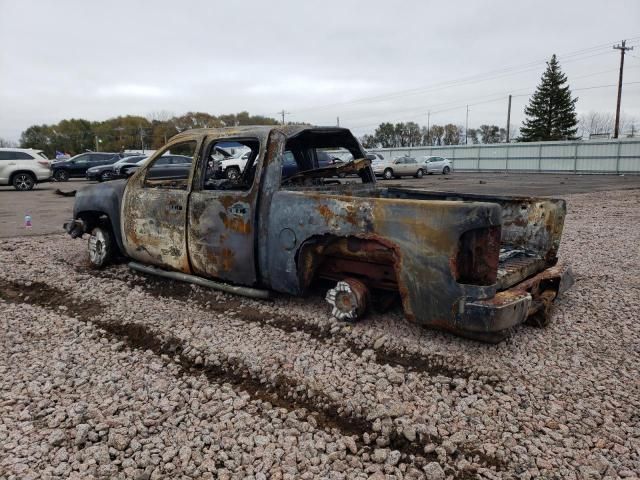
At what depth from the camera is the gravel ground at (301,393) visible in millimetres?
2443

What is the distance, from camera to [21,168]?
20047 millimetres

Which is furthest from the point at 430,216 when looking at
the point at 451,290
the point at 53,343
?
the point at 53,343

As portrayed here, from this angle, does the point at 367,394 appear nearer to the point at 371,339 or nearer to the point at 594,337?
the point at 371,339

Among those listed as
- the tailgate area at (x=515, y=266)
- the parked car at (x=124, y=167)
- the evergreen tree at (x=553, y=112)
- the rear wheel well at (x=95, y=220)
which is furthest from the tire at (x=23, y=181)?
the evergreen tree at (x=553, y=112)

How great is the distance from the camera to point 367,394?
306 cm

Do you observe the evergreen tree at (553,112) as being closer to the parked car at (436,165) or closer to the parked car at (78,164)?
the parked car at (436,165)

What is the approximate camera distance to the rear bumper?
3.31 m

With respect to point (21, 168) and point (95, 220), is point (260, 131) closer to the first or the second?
point (95, 220)

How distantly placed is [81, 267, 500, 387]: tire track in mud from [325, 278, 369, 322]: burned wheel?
18 cm

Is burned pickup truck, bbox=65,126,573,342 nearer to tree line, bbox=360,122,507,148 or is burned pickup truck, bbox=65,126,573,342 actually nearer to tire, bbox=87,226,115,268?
tire, bbox=87,226,115,268

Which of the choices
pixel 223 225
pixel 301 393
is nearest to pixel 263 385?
pixel 301 393

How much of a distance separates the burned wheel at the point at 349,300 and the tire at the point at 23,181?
2033 centimetres

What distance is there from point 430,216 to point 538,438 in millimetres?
1512

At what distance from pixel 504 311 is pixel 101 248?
15.7 ft
